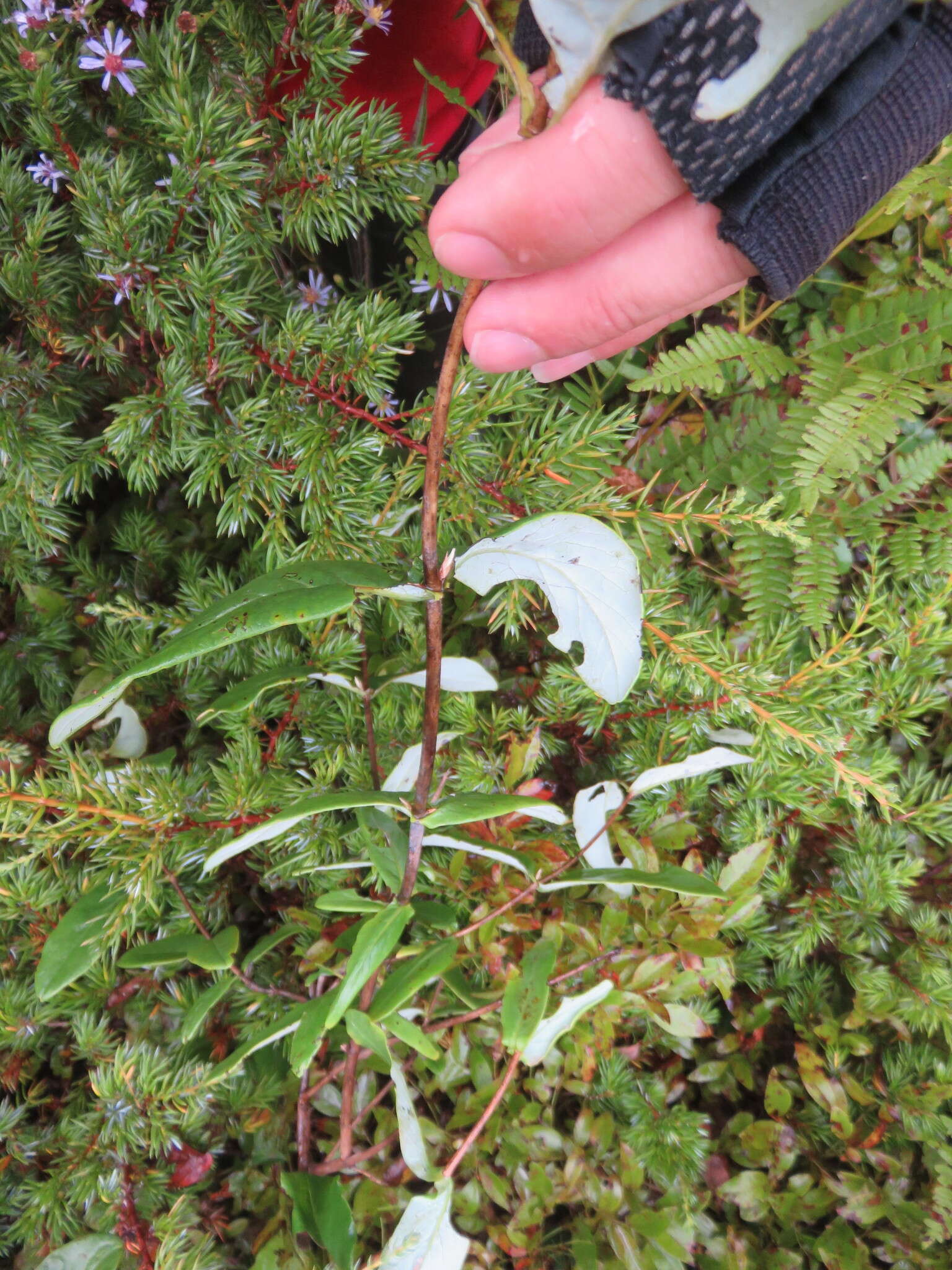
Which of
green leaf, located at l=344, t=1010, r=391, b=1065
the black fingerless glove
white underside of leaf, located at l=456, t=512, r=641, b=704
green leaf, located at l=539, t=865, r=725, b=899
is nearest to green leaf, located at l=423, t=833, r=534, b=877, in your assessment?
green leaf, located at l=539, t=865, r=725, b=899

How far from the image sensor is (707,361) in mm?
1019

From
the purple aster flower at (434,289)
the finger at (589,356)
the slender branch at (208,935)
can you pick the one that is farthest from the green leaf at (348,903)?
the purple aster flower at (434,289)

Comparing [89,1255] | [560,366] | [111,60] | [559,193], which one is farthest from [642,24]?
[89,1255]

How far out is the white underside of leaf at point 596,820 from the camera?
2.79 feet

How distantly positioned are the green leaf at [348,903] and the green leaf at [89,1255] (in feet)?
1.38

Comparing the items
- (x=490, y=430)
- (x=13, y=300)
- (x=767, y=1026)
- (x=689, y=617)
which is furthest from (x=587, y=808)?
(x=13, y=300)

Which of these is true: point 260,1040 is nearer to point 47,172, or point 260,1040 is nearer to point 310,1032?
point 310,1032

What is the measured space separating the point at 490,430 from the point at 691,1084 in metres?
1.05

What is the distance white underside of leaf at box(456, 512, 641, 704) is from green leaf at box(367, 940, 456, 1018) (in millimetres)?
335

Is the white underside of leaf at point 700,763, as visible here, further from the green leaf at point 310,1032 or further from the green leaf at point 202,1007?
the green leaf at point 202,1007

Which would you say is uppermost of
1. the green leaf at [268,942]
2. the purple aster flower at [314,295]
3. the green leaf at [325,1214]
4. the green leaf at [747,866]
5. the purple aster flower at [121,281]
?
the purple aster flower at [121,281]

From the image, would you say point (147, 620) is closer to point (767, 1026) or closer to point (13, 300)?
point (13, 300)

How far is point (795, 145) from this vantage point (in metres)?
0.51

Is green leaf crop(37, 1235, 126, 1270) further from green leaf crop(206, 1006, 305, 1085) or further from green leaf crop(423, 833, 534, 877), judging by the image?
green leaf crop(423, 833, 534, 877)
